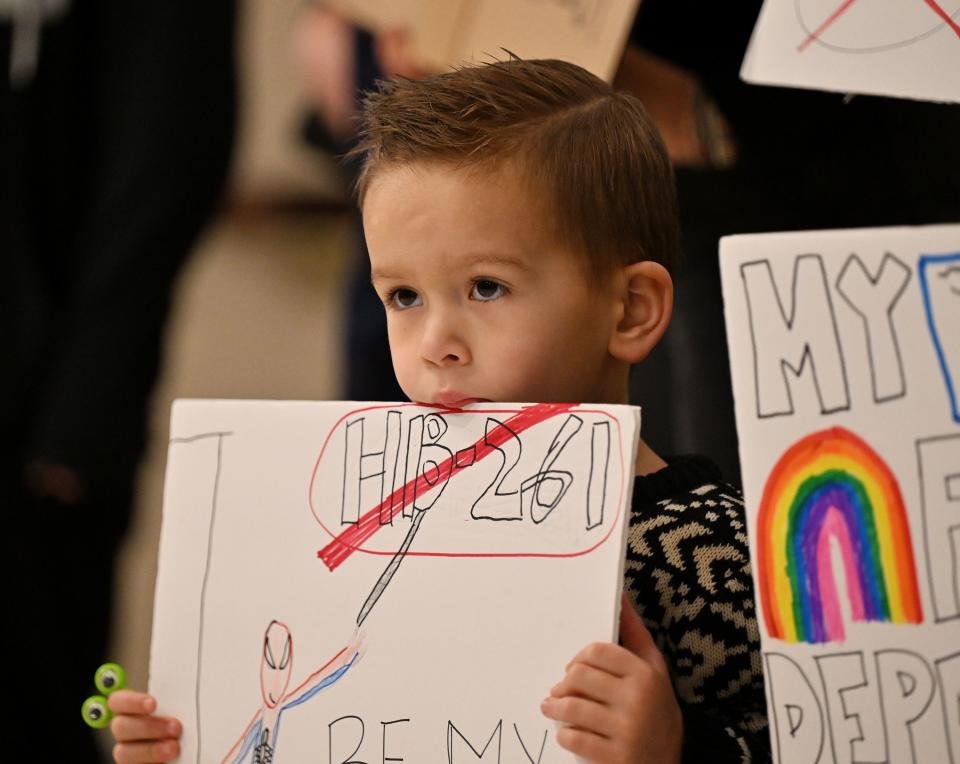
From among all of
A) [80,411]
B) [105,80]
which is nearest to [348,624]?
[80,411]

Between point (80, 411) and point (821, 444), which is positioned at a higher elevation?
point (80, 411)

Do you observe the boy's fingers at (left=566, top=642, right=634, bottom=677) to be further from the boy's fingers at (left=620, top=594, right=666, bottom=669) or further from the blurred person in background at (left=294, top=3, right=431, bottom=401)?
the blurred person in background at (left=294, top=3, right=431, bottom=401)

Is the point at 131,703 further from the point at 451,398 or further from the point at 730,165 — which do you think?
the point at 730,165

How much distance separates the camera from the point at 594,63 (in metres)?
0.95

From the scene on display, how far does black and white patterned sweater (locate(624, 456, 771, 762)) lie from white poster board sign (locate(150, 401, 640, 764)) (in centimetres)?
9

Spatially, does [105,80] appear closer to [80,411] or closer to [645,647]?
[80,411]

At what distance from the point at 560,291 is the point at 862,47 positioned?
228 mm

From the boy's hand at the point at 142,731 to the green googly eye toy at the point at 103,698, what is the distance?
11 mm

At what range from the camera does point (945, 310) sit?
0.61 meters

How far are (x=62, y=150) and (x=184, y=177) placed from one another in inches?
6.5

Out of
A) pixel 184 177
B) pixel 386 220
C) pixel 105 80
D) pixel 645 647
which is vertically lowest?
pixel 645 647

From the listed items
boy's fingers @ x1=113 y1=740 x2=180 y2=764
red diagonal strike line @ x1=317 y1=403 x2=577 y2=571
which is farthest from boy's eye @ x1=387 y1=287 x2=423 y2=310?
boy's fingers @ x1=113 y1=740 x2=180 y2=764

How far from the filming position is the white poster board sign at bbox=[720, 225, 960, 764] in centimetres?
61

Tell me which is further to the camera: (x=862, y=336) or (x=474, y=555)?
(x=474, y=555)
